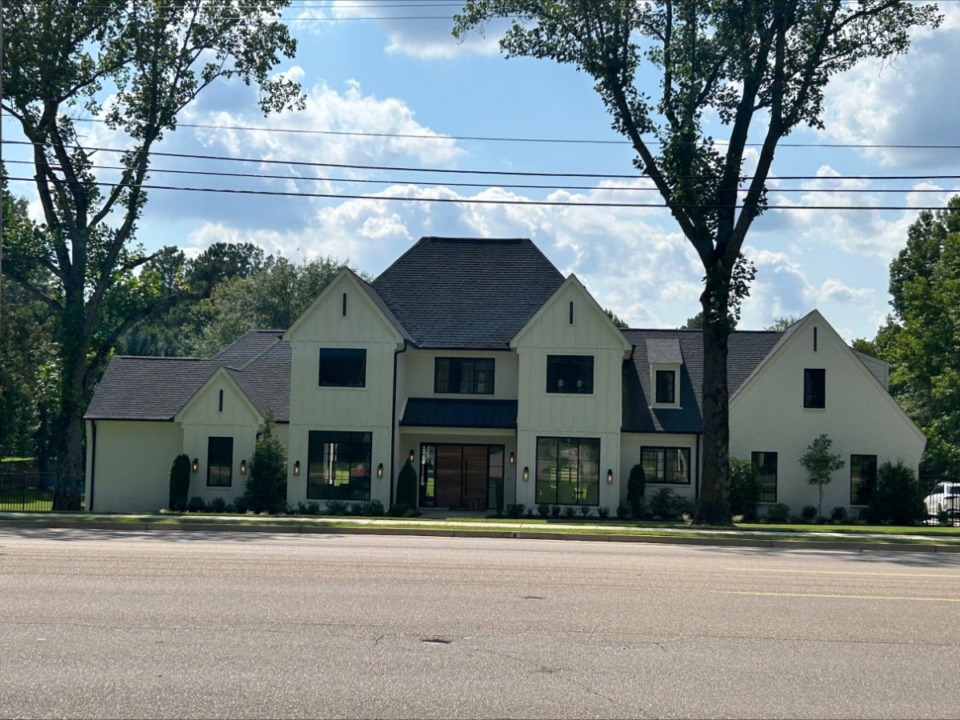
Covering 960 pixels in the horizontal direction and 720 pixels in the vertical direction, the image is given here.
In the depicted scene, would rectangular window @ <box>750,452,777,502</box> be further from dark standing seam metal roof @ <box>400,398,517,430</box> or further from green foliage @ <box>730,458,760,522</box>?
dark standing seam metal roof @ <box>400,398,517,430</box>

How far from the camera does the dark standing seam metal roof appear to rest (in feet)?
119

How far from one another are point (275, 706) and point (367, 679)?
1015mm

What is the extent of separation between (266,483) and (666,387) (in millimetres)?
13938

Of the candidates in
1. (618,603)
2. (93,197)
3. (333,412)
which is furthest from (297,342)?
(618,603)

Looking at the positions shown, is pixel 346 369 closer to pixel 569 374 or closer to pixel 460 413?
pixel 460 413

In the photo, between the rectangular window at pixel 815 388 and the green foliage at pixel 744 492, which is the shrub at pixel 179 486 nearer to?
the green foliage at pixel 744 492

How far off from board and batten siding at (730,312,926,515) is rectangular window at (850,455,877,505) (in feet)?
0.63

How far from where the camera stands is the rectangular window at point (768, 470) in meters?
37.6

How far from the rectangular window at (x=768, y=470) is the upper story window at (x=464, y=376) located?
9315mm

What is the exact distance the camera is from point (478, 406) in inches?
1469

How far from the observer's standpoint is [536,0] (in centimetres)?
3048

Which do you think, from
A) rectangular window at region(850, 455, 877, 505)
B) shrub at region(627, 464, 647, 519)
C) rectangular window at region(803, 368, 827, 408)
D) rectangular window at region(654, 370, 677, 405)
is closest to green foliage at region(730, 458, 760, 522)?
shrub at region(627, 464, 647, 519)

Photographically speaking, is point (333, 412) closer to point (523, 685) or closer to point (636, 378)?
point (636, 378)

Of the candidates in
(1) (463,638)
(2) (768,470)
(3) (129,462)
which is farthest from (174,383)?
(1) (463,638)
